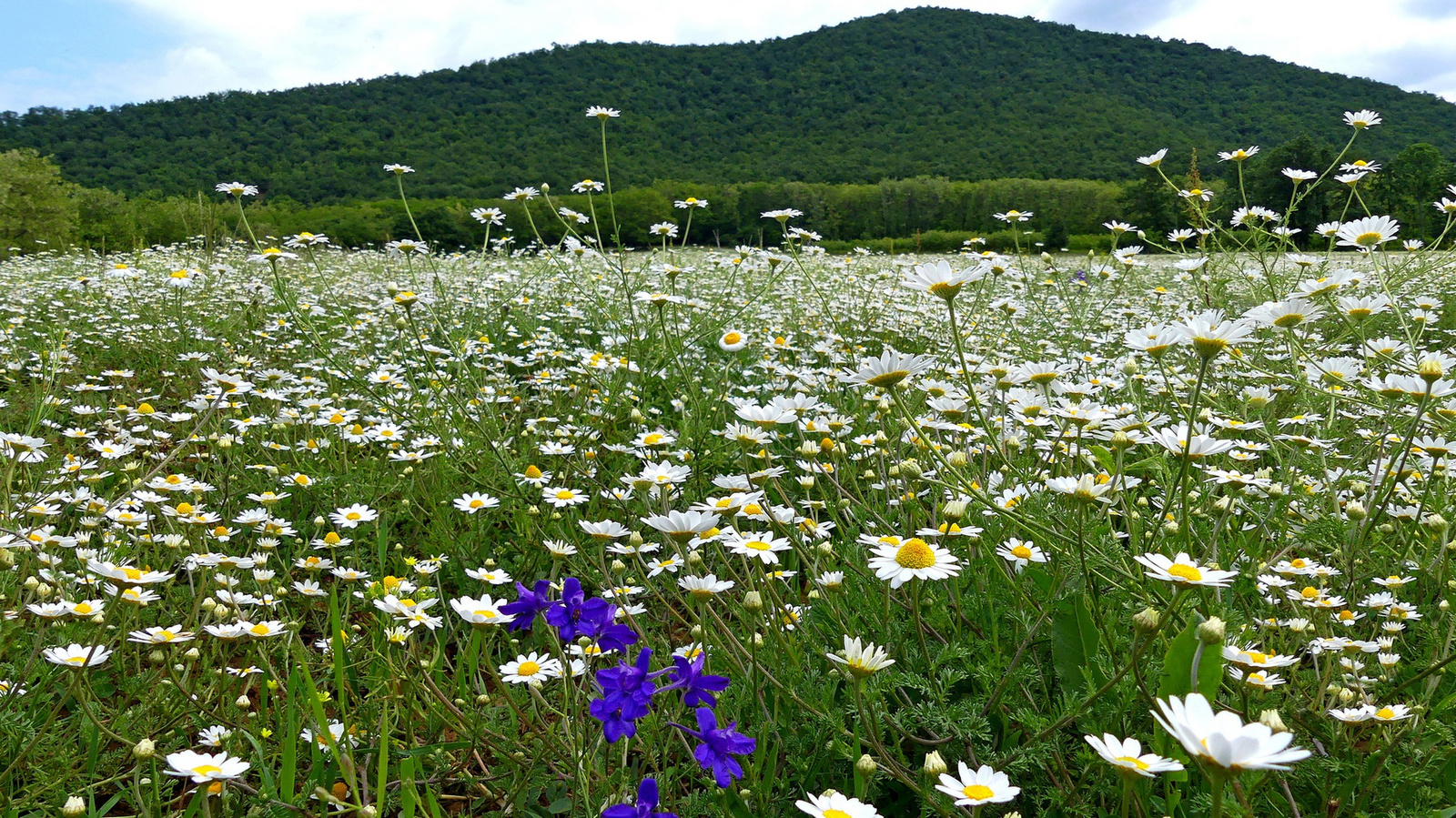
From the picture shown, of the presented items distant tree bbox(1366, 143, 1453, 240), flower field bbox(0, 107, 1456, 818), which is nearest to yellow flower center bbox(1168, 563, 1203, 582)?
flower field bbox(0, 107, 1456, 818)

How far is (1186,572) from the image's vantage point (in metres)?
1.00

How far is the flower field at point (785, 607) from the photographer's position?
45.6 inches

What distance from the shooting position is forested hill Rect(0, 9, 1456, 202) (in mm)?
29828

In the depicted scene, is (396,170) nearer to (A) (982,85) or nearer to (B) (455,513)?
(B) (455,513)

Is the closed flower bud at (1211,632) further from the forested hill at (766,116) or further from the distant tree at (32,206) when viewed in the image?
the forested hill at (766,116)

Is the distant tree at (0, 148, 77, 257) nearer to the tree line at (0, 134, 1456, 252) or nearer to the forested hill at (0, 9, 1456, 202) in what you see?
the tree line at (0, 134, 1456, 252)

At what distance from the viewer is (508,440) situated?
3.04 m

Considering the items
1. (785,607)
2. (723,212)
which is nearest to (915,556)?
(785,607)

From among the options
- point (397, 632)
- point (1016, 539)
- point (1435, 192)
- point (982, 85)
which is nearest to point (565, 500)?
point (397, 632)

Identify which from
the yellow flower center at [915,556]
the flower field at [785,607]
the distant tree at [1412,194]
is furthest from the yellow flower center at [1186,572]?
the distant tree at [1412,194]

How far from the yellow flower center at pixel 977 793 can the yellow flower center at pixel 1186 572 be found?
14.3 inches

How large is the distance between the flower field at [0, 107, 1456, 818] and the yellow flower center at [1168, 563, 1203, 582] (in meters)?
0.01

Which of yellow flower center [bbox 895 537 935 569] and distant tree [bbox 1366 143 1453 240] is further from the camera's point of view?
distant tree [bbox 1366 143 1453 240]

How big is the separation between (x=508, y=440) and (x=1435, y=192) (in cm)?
710
